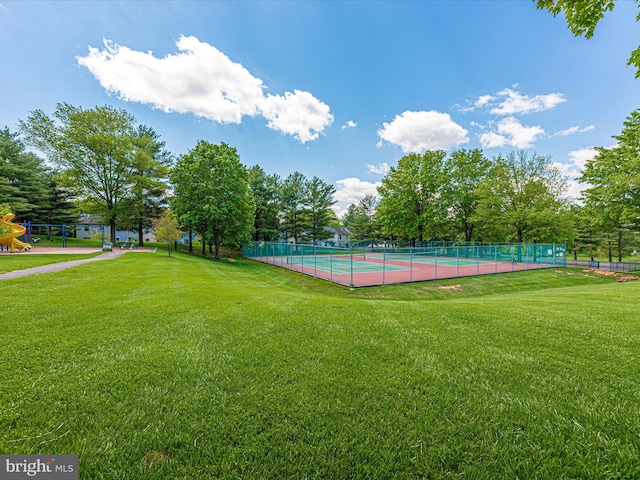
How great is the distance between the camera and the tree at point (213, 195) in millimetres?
25797

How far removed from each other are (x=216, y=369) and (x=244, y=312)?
248cm

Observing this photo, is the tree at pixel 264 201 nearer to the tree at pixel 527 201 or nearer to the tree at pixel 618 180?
the tree at pixel 527 201

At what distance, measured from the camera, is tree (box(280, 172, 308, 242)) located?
44.6 m

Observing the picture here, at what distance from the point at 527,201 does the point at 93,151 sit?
49.3 m

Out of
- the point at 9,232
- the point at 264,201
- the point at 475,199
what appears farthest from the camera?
the point at 264,201

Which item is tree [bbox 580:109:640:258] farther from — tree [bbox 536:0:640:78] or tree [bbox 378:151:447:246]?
tree [bbox 536:0:640:78]

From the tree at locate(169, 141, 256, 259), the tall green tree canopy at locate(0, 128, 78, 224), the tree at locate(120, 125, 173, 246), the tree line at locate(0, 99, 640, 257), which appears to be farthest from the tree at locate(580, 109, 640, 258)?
the tall green tree canopy at locate(0, 128, 78, 224)

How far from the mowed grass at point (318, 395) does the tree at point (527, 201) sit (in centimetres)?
3101

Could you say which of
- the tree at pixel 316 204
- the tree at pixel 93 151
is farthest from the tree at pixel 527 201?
the tree at pixel 93 151

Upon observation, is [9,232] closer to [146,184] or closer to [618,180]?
[146,184]

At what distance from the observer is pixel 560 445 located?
199 centimetres

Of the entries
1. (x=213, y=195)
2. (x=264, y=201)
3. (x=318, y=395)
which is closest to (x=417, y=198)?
(x=264, y=201)

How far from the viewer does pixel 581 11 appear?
3.86 meters

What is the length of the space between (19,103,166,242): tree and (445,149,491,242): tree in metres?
40.3
